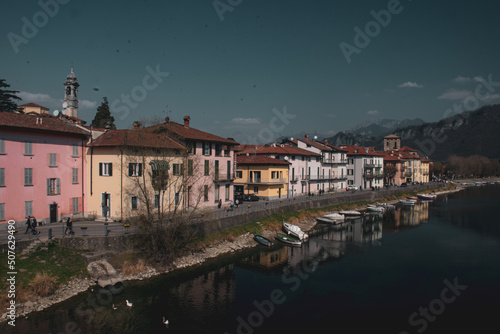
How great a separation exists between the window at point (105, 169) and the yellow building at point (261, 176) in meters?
27.0

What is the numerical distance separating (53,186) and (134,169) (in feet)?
25.0

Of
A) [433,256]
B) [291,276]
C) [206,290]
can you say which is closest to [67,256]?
[206,290]

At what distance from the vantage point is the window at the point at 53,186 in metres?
33.0

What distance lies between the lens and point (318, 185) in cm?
7469

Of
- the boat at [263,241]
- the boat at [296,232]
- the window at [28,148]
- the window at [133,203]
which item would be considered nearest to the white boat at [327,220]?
the boat at [296,232]

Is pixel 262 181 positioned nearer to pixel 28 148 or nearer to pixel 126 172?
pixel 126 172

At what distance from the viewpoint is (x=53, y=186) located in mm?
33344

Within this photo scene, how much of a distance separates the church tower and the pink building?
23694 millimetres

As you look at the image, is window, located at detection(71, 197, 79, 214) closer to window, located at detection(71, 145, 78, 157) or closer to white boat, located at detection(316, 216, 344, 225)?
window, located at detection(71, 145, 78, 157)

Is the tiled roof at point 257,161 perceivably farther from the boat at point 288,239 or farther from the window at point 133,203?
the window at point 133,203

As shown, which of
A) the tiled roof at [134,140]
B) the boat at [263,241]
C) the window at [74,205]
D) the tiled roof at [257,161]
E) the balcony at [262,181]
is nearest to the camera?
the tiled roof at [134,140]

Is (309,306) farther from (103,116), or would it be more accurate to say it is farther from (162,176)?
(103,116)

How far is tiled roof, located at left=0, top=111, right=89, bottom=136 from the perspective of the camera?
3009cm

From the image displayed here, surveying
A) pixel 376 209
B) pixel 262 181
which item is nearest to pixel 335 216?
pixel 262 181
